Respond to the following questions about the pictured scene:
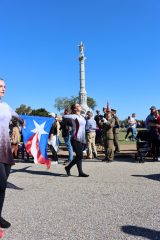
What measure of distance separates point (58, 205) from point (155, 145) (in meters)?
8.44

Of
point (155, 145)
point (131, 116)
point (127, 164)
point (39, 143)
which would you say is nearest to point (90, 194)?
point (39, 143)

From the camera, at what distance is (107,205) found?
771 cm

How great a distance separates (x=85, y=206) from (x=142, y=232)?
→ 1.94 m

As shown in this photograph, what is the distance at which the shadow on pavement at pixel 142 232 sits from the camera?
567cm

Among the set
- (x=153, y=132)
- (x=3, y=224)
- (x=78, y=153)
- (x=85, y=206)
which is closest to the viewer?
(x=3, y=224)

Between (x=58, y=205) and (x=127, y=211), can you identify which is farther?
(x=58, y=205)

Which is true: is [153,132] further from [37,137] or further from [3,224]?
[3,224]

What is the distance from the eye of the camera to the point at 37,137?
13.3 meters

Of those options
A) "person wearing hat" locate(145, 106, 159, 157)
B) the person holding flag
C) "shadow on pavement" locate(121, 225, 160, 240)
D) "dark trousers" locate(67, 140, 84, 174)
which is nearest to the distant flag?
"dark trousers" locate(67, 140, 84, 174)

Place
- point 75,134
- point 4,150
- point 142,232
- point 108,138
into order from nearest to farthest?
point 142,232 → point 4,150 → point 75,134 → point 108,138

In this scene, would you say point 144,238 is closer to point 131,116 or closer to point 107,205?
point 107,205

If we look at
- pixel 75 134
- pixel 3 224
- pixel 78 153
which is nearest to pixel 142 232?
pixel 3 224

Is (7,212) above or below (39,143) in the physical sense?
below

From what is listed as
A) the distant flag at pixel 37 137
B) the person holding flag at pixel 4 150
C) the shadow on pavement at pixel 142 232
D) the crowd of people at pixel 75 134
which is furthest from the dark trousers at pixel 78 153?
the shadow on pavement at pixel 142 232
